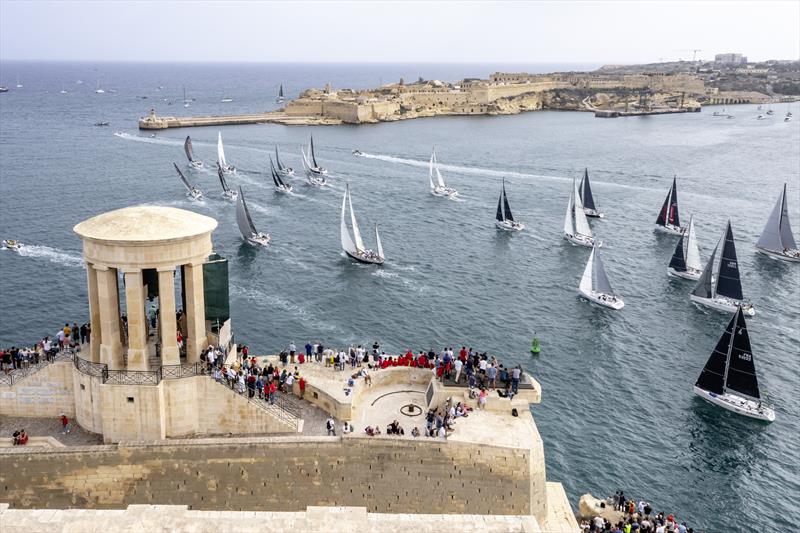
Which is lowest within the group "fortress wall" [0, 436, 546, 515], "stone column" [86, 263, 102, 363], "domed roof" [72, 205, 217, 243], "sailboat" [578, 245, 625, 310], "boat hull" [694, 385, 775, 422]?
"boat hull" [694, 385, 775, 422]

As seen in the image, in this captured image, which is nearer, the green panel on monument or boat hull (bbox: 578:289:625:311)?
the green panel on monument

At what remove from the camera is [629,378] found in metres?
45.5

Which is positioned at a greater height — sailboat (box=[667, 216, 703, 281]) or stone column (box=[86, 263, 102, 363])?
stone column (box=[86, 263, 102, 363])

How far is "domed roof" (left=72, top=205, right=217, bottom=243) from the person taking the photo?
25.1m

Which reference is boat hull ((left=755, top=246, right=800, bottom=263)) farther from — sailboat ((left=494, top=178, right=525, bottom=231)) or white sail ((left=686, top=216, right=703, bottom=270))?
sailboat ((left=494, top=178, right=525, bottom=231))

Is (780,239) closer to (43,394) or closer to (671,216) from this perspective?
(671,216)

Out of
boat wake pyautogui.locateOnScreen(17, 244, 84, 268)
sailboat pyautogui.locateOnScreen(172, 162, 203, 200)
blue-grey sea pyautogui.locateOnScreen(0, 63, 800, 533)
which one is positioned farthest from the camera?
sailboat pyautogui.locateOnScreen(172, 162, 203, 200)

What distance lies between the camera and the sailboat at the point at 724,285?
193ft

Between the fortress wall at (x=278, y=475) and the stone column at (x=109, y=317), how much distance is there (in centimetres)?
326

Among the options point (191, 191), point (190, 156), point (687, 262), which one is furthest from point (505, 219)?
point (190, 156)

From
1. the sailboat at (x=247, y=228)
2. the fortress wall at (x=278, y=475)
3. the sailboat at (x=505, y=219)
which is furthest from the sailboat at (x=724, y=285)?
the fortress wall at (x=278, y=475)

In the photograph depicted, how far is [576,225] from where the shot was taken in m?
77.1

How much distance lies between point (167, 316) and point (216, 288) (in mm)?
2606

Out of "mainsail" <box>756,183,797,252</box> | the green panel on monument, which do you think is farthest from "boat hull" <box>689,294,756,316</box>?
the green panel on monument
